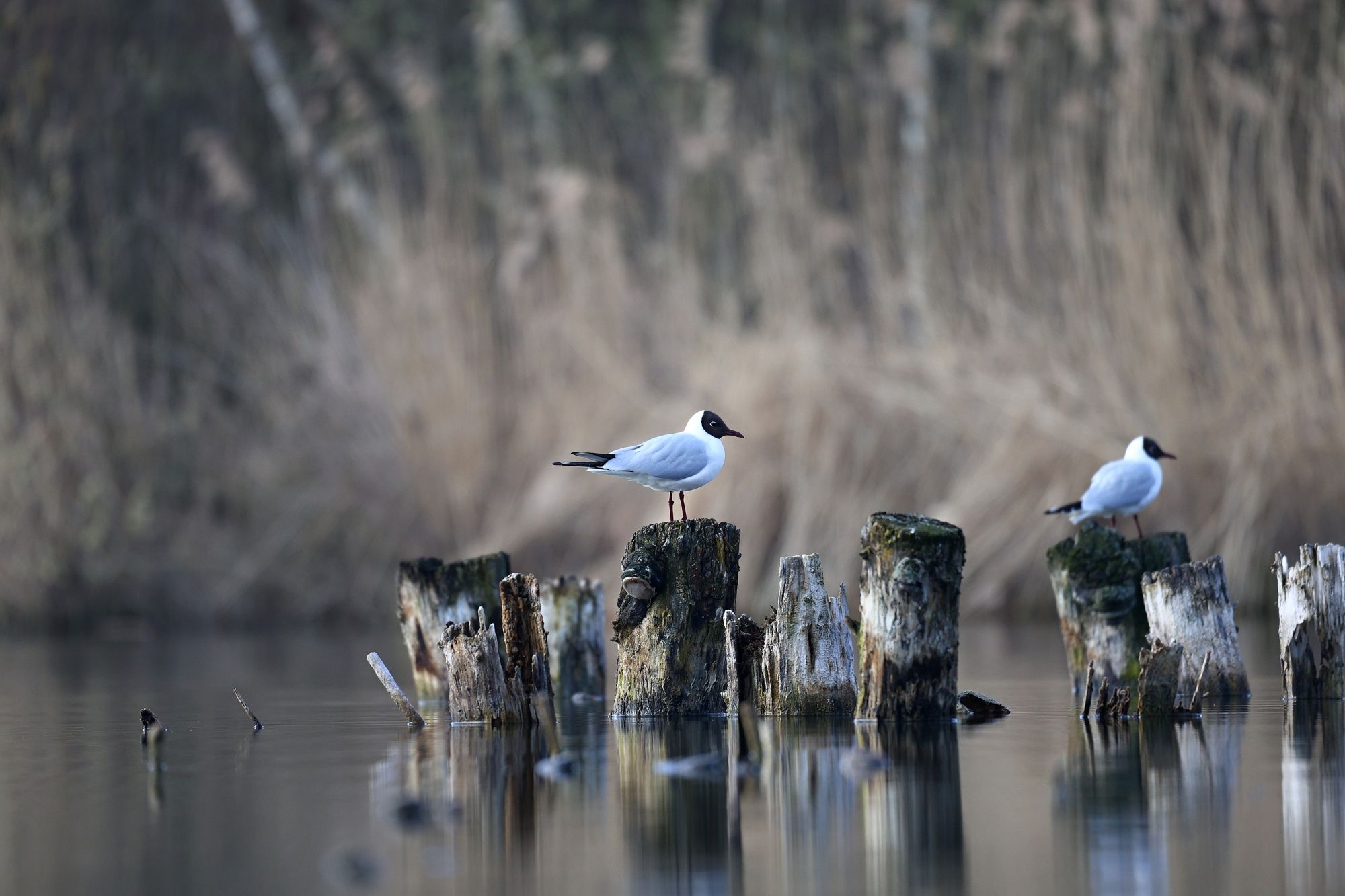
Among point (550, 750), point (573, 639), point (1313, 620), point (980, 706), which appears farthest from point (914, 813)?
point (573, 639)

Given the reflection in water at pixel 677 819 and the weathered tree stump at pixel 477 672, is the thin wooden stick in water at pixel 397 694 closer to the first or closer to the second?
the weathered tree stump at pixel 477 672

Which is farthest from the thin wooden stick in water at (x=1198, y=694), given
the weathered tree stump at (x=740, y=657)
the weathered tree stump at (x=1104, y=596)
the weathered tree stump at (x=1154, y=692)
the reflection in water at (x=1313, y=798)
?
the weathered tree stump at (x=740, y=657)

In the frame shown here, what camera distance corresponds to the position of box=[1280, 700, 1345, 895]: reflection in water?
3383 millimetres

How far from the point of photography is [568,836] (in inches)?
153

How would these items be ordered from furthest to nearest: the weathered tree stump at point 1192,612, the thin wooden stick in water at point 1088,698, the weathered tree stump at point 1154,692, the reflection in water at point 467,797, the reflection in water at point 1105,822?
the weathered tree stump at point 1192,612
the thin wooden stick in water at point 1088,698
the weathered tree stump at point 1154,692
the reflection in water at point 467,797
the reflection in water at point 1105,822

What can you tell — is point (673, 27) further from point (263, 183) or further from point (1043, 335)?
point (1043, 335)

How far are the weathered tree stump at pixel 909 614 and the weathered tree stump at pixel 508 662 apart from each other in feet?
3.32

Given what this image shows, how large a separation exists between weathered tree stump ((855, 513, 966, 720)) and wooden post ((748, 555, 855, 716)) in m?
0.16

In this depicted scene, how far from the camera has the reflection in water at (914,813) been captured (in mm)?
3422

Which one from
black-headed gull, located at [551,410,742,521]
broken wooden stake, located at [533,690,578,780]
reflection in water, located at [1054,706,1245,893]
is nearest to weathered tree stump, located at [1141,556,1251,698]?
reflection in water, located at [1054,706,1245,893]

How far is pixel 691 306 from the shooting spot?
448 inches

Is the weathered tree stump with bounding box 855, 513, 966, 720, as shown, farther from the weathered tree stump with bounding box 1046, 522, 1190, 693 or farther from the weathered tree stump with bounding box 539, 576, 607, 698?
the weathered tree stump with bounding box 539, 576, 607, 698

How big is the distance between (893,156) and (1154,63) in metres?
1.70

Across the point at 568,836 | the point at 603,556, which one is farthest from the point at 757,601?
the point at 568,836
